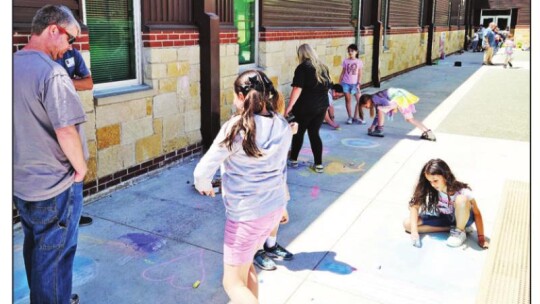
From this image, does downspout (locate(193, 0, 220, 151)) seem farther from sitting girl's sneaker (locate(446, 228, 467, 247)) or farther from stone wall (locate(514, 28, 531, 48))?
stone wall (locate(514, 28, 531, 48))

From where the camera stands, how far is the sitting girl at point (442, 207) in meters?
4.22

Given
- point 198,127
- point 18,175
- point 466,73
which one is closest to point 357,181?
point 198,127

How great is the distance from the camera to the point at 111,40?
5.86m

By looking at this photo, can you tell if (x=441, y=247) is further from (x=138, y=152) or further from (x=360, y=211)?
(x=138, y=152)

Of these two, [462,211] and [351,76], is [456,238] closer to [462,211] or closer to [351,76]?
[462,211]

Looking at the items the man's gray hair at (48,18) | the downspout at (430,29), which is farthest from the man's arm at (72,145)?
the downspout at (430,29)

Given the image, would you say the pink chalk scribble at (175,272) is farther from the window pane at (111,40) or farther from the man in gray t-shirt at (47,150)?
the window pane at (111,40)

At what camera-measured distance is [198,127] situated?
282 inches

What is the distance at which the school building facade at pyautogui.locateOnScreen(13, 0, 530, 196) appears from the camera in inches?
216

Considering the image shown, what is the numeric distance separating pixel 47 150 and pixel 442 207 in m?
3.30

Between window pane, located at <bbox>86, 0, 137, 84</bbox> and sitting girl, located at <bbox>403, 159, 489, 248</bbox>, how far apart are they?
148 inches

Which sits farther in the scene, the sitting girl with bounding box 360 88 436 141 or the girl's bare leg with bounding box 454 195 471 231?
the sitting girl with bounding box 360 88 436 141

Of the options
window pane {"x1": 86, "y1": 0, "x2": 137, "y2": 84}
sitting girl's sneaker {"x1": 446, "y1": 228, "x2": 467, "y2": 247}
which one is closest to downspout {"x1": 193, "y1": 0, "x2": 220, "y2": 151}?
window pane {"x1": 86, "y1": 0, "x2": 137, "y2": 84}

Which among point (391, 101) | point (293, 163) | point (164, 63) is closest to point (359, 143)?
point (391, 101)
